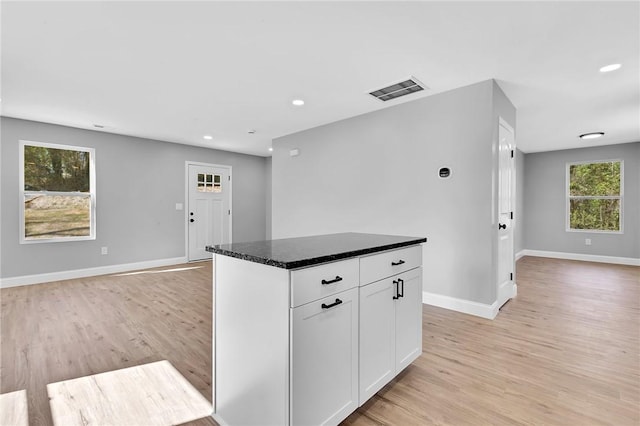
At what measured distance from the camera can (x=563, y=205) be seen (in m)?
6.69

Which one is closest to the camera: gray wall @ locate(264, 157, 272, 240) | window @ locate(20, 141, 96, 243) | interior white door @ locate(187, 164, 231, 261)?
window @ locate(20, 141, 96, 243)

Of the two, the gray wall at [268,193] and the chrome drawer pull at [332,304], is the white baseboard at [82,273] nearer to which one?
the gray wall at [268,193]

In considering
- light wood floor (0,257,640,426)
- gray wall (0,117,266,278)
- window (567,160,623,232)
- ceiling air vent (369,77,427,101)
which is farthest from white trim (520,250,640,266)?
gray wall (0,117,266,278)

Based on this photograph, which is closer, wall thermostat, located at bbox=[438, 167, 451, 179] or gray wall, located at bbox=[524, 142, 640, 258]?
wall thermostat, located at bbox=[438, 167, 451, 179]

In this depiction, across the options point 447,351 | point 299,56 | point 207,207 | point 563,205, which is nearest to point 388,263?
point 447,351

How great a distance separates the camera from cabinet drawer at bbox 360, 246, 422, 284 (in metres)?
1.64

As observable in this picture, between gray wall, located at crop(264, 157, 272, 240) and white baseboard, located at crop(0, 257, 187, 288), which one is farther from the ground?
gray wall, located at crop(264, 157, 272, 240)

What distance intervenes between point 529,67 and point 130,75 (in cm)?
382

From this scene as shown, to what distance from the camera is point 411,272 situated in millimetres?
2039

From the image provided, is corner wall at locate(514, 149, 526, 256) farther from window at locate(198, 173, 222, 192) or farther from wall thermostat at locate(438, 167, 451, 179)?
window at locate(198, 173, 222, 192)

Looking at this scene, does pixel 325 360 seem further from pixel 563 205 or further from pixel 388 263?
pixel 563 205

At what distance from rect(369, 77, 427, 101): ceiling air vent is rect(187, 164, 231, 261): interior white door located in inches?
174

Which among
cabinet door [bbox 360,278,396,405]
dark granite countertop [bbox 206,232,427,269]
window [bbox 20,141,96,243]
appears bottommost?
cabinet door [bbox 360,278,396,405]

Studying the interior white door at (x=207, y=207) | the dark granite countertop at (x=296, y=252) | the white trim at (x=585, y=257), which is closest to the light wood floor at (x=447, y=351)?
the dark granite countertop at (x=296, y=252)
